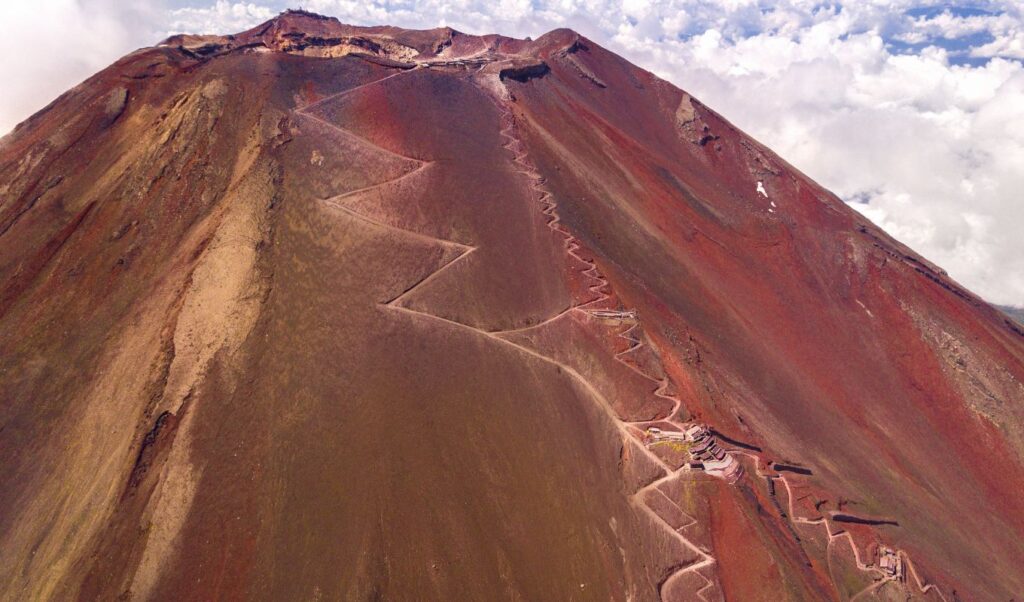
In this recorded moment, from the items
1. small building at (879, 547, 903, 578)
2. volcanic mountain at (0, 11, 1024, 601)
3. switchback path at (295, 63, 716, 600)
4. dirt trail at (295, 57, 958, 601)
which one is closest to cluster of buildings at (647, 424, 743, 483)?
volcanic mountain at (0, 11, 1024, 601)

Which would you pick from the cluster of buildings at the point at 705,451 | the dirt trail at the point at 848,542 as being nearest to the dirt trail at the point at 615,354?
the dirt trail at the point at 848,542

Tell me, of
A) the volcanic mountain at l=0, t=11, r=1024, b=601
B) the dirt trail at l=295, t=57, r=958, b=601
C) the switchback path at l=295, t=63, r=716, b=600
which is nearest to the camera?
the volcanic mountain at l=0, t=11, r=1024, b=601

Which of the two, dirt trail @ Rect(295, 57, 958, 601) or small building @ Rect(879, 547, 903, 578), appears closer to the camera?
dirt trail @ Rect(295, 57, 958, 601)

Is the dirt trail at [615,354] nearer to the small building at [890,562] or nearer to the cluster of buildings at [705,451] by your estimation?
the small building at [890,562]

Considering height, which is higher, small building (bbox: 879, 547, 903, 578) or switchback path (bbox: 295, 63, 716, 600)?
switchback path (bbox: 295, 63, 716, 600)

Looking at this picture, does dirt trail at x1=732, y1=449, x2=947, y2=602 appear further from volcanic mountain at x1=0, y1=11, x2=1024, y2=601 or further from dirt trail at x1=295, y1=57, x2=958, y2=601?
volcanic mountain at x1=0, y1=11, x2=1024, y2=601

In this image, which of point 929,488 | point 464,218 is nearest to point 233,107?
point 464,218

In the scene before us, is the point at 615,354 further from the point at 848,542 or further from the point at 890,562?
the point at 890,562
